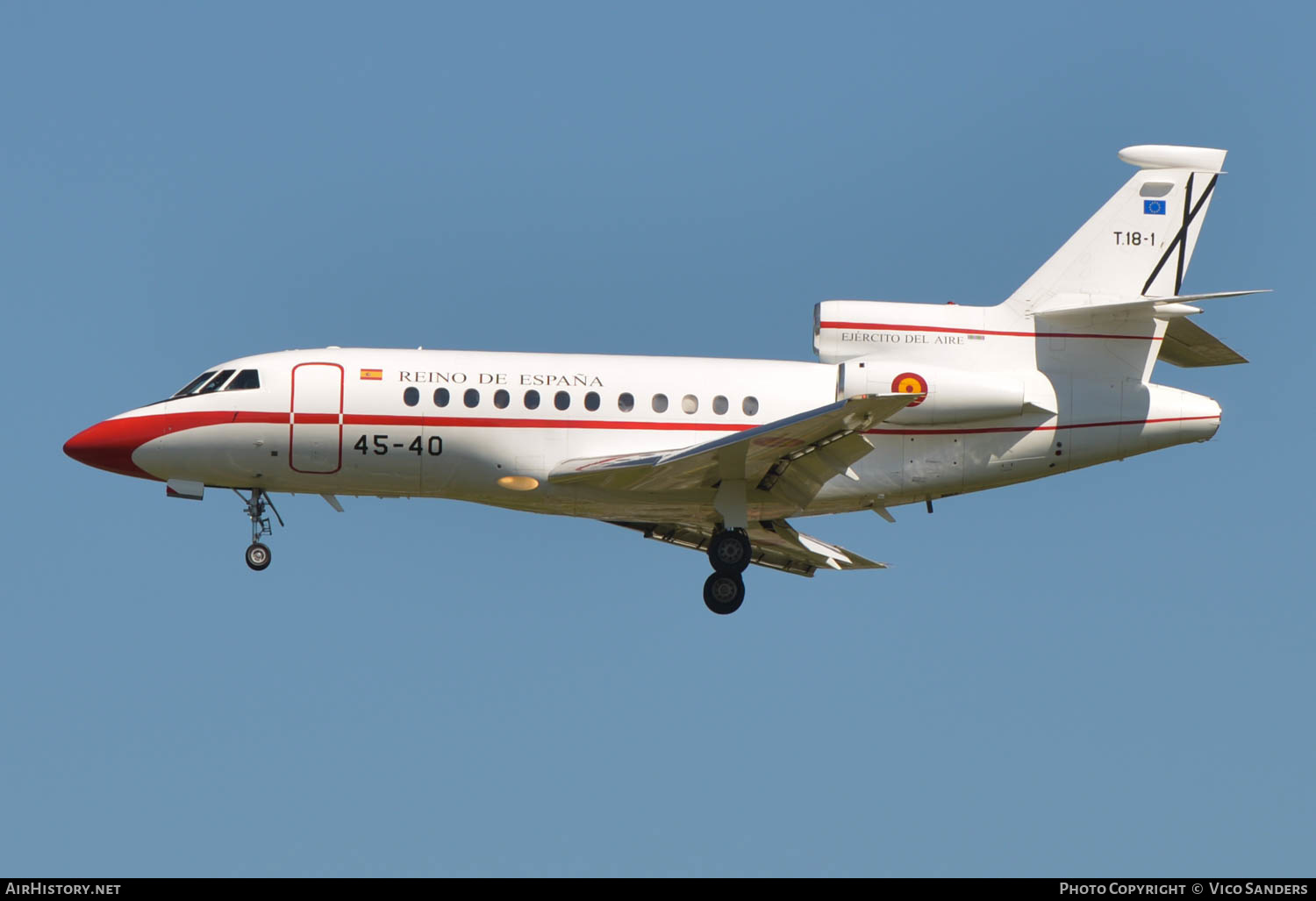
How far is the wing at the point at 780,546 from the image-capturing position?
31.3 meters

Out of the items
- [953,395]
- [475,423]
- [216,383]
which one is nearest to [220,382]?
[216,383]

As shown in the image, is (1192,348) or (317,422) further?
(1192,348)

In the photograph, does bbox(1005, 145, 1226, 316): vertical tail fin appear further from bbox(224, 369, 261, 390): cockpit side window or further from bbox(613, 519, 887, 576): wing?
bbox(224, 369, 261, 390): cockpit side window

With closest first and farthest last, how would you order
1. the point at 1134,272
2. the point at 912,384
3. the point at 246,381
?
the point at 912,384
the point at 246,381
the point at 1134,272

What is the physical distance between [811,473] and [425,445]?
6.36 meters

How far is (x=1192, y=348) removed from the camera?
28984 mm

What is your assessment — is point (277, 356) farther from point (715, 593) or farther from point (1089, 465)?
point (1089, 465)

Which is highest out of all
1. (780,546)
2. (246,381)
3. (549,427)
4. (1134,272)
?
(1134,272)

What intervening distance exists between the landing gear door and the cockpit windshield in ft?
2.62

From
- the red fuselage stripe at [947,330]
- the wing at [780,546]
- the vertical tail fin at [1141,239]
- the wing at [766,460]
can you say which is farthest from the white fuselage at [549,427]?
the wing at [780,546]

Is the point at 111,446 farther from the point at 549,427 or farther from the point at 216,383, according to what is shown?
the point at 549,427

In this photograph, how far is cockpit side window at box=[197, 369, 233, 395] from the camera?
2822cm

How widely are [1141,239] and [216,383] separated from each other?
1615 centimetres

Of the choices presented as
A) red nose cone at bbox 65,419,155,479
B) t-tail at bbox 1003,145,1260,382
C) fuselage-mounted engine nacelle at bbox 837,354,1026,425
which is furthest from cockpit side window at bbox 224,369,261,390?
t-tail at bbox 1003,145,1260,382
